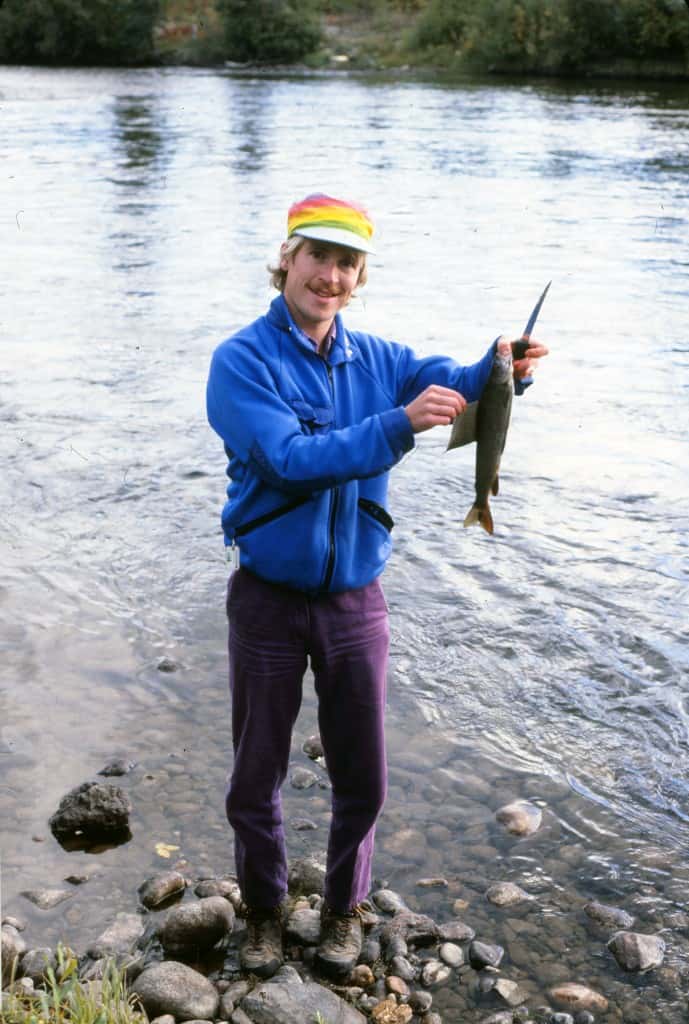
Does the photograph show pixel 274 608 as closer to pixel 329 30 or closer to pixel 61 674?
pixel 61 674

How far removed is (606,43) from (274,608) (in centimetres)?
7080

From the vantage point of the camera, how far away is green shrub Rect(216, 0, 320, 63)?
87062 millimetres

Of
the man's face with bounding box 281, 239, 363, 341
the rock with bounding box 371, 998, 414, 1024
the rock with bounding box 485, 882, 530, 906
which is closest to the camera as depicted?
the man's face with bounding box 281, 239, 363, 341

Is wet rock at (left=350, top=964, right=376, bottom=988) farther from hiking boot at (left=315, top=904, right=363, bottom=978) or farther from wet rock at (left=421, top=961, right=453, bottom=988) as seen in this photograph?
wet rock at (left=421, top=961, right=453, bottom=988)

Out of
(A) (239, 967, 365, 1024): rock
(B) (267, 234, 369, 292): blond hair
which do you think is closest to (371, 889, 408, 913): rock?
(A) (239, 967, 365, 1024): rock

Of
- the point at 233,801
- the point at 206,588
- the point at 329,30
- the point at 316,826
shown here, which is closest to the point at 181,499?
the point at 206,588

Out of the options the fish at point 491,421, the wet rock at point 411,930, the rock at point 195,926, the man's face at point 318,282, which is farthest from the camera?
the wet rock at point 411,930

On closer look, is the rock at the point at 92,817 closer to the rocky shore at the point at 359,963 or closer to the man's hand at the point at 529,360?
the rocky shore at the point at 359,963

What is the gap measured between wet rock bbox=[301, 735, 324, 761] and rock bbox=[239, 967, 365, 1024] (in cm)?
160

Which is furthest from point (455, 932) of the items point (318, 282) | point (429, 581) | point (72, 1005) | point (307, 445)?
point (429, 581)

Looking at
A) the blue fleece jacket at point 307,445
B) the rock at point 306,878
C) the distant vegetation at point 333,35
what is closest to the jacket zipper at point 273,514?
the blue fleece jacket at point 307,445

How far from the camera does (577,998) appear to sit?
4242mm

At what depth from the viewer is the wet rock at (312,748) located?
5676 mm

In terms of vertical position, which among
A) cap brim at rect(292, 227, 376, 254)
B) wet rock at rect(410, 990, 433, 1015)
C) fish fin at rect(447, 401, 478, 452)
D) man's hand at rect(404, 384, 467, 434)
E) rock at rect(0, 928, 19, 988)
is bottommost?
wet rock at rect(410, 990, 433, 1015)
